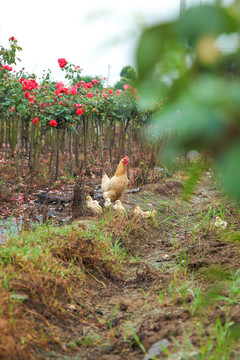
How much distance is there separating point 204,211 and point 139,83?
556 cm

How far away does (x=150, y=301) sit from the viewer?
2967mm

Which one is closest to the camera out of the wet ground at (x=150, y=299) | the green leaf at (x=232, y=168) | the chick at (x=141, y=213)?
the green leaf at (x=232, y=168)

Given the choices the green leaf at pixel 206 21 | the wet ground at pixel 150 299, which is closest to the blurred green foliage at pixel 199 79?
the green leaf at pixel 206 21

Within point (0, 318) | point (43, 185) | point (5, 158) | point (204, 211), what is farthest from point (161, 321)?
point (5, 158)

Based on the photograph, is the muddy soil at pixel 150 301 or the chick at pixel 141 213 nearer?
the muddy soil at pixel 150 301

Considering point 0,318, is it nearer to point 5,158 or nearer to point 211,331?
point 211,331

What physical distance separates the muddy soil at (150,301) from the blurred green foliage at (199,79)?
40 cm

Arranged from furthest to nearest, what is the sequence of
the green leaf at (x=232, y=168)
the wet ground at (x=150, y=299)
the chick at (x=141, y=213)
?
the chick at (x=141, y=213), the wet ground at (x=150, y=299), the green leaf at (x=232, y=168)

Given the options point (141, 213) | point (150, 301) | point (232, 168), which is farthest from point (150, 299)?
point (232, 168)

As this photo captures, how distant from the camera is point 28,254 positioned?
2752 mm

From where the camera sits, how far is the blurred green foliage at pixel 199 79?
0.51 meters

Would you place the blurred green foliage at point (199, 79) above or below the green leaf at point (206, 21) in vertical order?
below

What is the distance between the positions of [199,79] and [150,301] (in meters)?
2.64

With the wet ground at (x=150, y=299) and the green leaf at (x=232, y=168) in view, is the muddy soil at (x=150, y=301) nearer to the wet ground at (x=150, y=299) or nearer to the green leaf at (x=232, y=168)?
the wet ground at (x=150, y=299)
